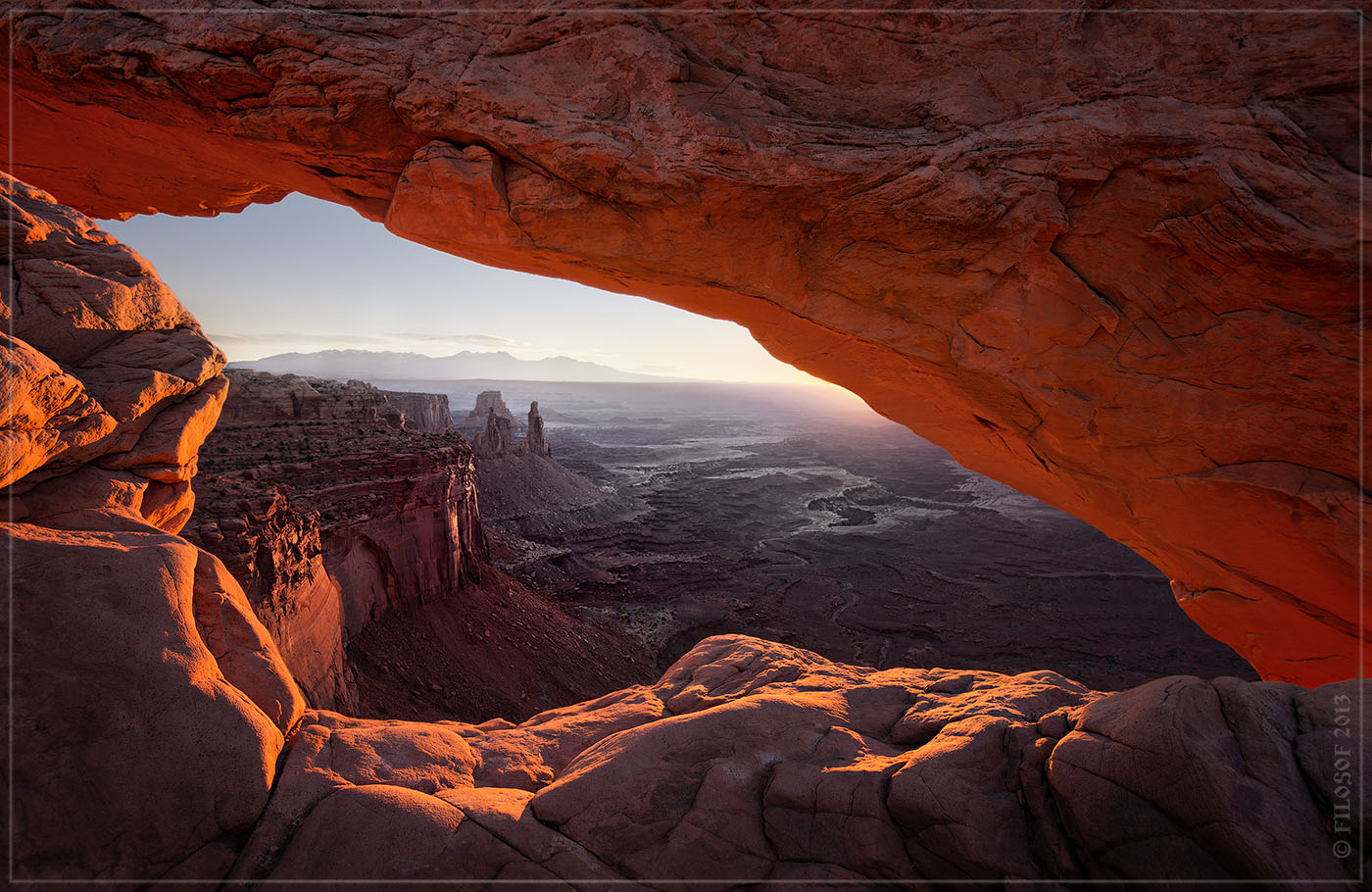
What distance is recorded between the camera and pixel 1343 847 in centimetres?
281

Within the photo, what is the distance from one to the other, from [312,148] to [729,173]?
4726 mm

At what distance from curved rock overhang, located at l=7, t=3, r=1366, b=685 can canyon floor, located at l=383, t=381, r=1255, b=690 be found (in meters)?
18.2

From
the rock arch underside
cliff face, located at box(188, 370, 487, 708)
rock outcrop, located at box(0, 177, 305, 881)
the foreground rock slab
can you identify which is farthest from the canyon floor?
rock outcrop, located at box(0, 177, 305, 881)

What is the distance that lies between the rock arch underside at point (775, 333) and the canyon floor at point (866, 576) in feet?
57.9

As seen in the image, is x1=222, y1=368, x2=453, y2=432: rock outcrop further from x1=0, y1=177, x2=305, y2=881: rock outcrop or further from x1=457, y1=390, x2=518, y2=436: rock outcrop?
x1=457, y1=390, x2=518, y2=436: rock outcrop

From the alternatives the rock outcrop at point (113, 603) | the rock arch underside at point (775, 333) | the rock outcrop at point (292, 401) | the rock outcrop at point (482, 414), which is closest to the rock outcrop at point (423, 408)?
the rock outcrop at point (482, 414)

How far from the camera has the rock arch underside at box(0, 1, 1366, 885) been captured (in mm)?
3336

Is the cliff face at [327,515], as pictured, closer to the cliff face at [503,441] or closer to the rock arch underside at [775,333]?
the rock arch underside at [775,333]

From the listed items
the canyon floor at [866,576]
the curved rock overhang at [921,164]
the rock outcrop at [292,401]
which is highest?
the curved rock overhang at [921,164]

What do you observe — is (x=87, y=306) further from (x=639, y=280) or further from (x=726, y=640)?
(x=726, y=640)

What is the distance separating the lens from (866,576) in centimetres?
3253

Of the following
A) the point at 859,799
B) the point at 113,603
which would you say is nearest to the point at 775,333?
the point at 859,799

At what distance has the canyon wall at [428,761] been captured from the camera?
10.1 feet

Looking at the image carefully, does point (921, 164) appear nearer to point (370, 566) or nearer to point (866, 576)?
point (370, 566)
